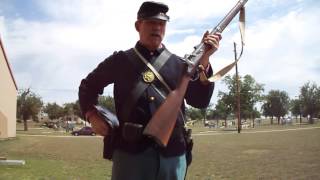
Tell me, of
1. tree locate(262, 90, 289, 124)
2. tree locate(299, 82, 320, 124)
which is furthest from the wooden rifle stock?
tree locate(262, 90, 289, 124)

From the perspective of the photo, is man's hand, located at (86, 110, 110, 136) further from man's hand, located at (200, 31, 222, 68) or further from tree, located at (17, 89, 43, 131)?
tree, located at (17, 89, 43, 131)

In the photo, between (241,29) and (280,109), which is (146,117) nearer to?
(241,29)

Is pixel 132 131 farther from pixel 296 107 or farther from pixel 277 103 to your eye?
pixel 277 103

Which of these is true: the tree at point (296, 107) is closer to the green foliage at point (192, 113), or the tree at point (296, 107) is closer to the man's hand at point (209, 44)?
→ the green foliage at point (192, 113)

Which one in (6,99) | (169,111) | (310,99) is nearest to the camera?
(169,111)

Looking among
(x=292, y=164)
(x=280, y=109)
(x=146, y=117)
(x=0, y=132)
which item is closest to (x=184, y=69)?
(x=146, y=117)

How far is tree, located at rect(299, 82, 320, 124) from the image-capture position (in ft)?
289

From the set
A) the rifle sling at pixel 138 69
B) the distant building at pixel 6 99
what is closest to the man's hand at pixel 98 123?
the rifle sling at pixel 138 69

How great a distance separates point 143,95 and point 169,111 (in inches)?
9.8

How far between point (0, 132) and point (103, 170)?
23.2 metres

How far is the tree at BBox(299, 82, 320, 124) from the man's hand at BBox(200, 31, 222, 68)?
→ 88075 millimetres

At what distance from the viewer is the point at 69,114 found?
109 meters

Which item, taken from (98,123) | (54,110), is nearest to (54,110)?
(54,110)

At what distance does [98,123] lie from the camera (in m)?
3.33
